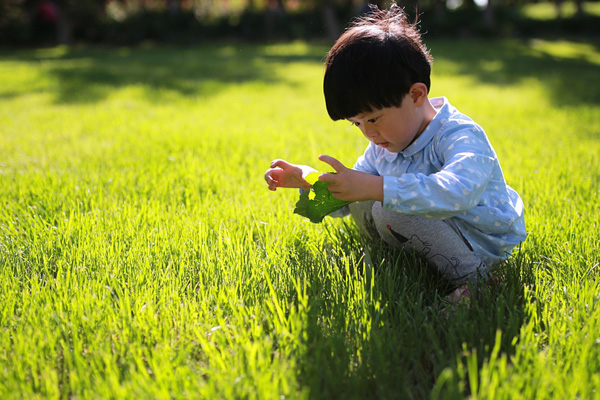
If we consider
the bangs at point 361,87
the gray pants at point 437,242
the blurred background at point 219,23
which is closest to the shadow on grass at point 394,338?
the gray pants at point 437,242

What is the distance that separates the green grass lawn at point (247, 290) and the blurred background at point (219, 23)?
15.6m

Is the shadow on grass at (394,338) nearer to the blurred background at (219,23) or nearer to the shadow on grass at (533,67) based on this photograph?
the shadow on grass at (533,67)

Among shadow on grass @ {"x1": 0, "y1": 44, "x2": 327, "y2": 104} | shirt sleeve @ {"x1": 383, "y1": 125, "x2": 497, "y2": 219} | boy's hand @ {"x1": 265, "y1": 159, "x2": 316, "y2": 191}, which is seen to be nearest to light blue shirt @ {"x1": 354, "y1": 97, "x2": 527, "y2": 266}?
shirt sleeve @ {"x1": 383, "y1": 125, "x2": 497, "y2": 219}

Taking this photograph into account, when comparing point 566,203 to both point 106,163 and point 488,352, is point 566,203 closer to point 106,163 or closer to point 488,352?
point 488,352

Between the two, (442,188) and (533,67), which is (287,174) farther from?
(533,67)

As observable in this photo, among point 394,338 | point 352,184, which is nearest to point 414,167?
point 352,184

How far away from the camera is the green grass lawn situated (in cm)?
128

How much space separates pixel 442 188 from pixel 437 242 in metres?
0.35

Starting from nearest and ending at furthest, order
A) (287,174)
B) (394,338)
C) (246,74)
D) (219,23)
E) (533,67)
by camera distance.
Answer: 1. (394,338)
2. (287,174)
3. (246,74)
4. (533,67)
5. (219,23)

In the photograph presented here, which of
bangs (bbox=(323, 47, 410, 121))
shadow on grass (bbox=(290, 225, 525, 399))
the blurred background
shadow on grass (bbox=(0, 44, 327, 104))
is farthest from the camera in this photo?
the blurred background

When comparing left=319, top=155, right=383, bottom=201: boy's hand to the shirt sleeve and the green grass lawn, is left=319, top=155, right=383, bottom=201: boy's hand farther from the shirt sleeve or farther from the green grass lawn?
the green grass lawn

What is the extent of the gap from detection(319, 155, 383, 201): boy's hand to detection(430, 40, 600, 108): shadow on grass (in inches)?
202

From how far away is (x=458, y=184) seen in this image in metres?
1.53

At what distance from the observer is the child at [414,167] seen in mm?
1531
